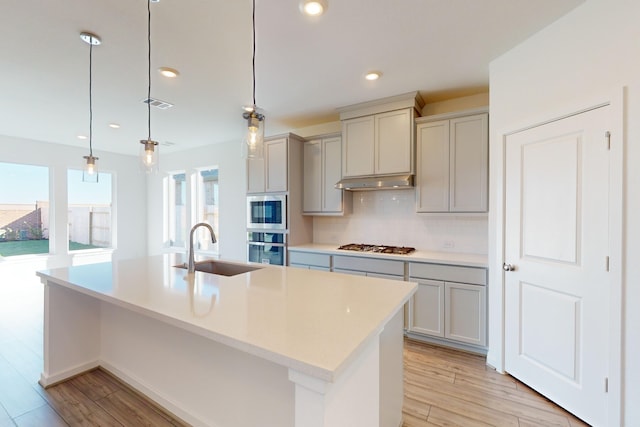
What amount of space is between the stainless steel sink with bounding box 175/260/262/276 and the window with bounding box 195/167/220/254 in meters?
3.25

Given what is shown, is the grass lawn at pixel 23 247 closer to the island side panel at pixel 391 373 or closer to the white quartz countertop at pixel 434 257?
the white quartz countertop at pixel 434 257

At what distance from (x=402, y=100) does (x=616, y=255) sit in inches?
91.8

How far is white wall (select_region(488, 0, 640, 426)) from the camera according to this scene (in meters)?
1.60

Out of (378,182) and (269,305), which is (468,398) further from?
(378,182)

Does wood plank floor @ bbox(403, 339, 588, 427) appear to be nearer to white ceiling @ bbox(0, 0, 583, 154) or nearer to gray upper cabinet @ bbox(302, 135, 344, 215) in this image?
gray upper cabinet @ bbox(302, 135, 344, 215)

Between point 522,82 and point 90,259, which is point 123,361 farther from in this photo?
point 90,259

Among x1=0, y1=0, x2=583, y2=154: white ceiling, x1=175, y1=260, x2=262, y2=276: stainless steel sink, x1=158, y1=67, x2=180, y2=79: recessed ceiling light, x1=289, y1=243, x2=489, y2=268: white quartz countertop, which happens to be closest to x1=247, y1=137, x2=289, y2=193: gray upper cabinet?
x1=0, y1=0, x2=583, y2=154: white ceiling

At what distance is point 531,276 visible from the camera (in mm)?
2252

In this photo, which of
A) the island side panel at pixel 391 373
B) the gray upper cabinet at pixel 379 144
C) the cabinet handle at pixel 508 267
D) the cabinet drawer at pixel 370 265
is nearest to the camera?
the island side panel at pixel 391 373

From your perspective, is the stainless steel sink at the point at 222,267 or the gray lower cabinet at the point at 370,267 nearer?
the stainless steel sink at the point at 222,267

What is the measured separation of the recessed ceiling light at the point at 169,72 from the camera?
8.73ft

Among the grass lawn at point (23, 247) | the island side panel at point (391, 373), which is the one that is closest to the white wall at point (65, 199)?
the grass lawn at point (23, 247)

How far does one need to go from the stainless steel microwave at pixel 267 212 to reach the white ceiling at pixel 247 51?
3.93ft

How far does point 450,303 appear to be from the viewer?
9.34 feet
